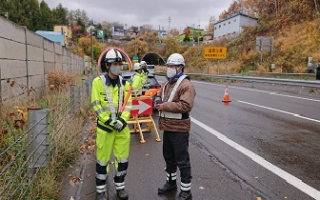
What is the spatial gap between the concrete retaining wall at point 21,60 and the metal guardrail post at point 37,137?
9.58 feet

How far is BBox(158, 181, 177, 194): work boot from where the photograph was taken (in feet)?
13.3

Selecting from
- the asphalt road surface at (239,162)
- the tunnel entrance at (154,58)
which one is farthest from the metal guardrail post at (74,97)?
the tunnel entrance at (154,58)

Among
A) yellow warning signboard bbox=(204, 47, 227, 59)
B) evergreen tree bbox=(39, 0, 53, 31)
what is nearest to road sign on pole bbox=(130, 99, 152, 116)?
yellow warning signboard bbox=(204, 47, 227, 59)

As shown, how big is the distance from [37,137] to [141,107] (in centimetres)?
379

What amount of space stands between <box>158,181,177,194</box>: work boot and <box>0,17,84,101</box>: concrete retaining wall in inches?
162

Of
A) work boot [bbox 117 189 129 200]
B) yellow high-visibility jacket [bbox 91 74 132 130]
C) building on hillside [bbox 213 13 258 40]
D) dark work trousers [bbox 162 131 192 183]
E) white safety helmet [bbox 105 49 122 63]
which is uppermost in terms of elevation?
building on hillside [bbox 213 13 258 40]

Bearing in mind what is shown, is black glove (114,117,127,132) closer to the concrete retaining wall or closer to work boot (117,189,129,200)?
work boot (117,189,129,200)

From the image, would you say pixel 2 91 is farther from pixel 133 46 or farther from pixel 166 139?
pixel 133 46

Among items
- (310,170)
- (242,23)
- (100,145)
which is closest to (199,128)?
(310,170)

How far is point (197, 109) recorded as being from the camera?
11.2m

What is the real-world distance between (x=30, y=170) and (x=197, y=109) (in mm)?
8258

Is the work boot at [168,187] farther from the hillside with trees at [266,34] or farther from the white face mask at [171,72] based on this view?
the hillside with trees at [266,34]

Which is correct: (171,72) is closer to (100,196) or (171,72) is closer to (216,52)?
(100,196)

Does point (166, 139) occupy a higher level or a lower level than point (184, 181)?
higher
